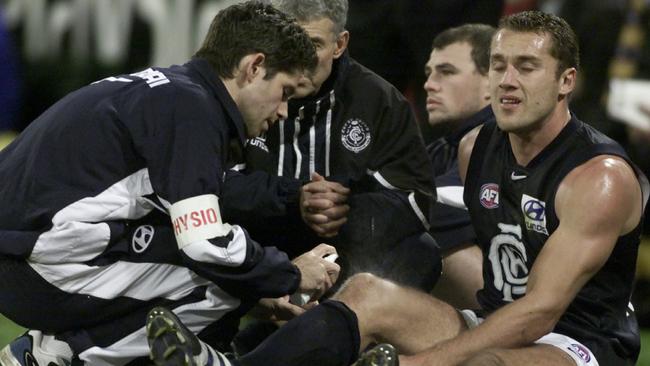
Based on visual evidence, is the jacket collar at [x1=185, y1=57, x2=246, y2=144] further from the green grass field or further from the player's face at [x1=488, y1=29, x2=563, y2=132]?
the green grass field

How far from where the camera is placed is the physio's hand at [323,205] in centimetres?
515

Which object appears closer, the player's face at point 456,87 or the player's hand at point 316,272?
the player's hand at point 316,272

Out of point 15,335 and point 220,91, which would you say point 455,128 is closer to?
point 220,91

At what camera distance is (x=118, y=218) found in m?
4.61

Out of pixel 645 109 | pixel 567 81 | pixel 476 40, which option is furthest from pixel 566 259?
pixel 645 109

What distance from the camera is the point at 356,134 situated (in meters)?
5.38

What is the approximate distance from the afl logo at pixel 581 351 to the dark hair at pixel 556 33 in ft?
3.06

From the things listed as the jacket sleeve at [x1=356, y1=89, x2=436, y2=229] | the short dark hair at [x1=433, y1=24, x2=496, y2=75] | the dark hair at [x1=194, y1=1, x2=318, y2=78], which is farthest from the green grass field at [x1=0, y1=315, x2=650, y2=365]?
the dark hair at [x1=194, y1=1, x2=318, y2=78]

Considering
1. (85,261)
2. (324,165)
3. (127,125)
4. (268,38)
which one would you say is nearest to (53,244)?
(85,261)

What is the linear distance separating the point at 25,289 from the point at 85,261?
224 millimetres

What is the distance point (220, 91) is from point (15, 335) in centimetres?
335

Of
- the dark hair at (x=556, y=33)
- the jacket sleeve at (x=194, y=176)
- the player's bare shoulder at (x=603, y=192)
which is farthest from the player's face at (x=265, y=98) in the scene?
the player's bare shoulder at (x=603, y=192)

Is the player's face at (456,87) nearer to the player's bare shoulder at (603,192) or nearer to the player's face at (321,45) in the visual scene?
the player's face at (321,45)

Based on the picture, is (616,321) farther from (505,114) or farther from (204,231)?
(204,231)
